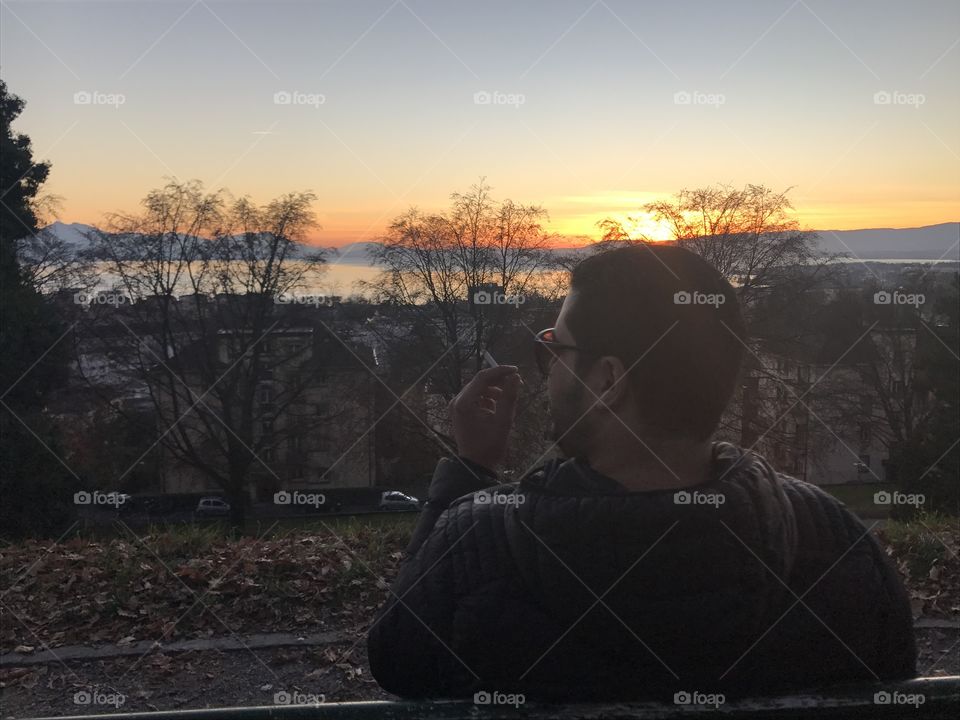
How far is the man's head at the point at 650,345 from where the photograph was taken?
65cm

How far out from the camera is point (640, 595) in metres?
0.64

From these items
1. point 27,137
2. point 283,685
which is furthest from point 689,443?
point 27,137

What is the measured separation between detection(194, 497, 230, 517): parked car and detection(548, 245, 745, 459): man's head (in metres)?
3.88

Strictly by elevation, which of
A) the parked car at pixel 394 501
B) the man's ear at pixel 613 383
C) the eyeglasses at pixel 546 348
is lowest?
the parked car at pixel 394 501

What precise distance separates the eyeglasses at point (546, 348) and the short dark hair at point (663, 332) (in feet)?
0.08

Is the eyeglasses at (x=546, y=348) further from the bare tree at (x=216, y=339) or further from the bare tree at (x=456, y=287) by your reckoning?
the bare tree at (x=216, y=339)

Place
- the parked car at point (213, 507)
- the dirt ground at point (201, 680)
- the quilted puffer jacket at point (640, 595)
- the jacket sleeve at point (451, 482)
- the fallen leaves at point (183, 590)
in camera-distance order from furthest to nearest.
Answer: the parked car at point (213, 507) → the fallen leaves at point (183, 590) → the dirt ground at point (201, 680) → the jacket sleeve at point (451, 482) → the quilted puffer jacket at point (640, 595)

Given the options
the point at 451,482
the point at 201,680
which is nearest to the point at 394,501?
the point at 201,680

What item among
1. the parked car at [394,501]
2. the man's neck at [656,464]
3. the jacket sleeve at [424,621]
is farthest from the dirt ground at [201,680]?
the man's neck at [656,464]

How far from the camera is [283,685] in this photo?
2320mm

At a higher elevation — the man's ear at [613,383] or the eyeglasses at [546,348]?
the eyeglasses at [546,348]

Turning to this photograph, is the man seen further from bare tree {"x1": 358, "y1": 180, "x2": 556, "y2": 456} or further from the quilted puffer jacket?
bare tree {"x1": 358, "y1": 180, "x2": 556, "y2": 456}

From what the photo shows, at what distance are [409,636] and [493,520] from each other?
13 centimetres

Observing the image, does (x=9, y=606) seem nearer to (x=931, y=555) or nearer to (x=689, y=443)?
(x=689, y=443)
